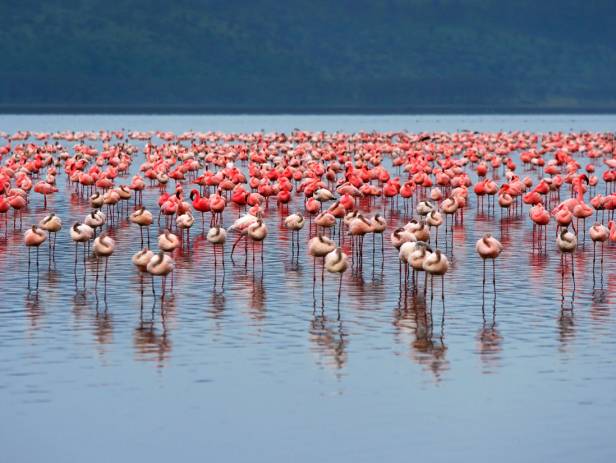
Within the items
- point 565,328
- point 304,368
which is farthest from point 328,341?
point 565,328

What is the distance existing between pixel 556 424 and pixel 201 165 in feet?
149

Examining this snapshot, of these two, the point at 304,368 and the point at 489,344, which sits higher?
the point at 489,344

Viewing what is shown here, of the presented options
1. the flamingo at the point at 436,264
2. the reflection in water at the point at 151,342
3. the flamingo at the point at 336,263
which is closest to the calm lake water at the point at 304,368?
the reflection in water at the point at 151,342

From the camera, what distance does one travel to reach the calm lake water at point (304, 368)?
17875 mm

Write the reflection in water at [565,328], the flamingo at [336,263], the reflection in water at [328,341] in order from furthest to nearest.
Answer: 1. the flamingo at [336,263]
2. the reflection in water at [565,328]
3. the reflection in water at [328,341]

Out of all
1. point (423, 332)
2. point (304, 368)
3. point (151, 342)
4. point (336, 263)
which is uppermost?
point (336, 263)

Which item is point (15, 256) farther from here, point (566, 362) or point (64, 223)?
point (566, 362)

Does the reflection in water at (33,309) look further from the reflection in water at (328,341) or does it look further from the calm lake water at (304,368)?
the reflection in water at (328,341)

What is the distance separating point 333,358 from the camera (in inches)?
876

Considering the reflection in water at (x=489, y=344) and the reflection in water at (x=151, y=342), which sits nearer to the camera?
the reflection in water at (x=489, y=344)

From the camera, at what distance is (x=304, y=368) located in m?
21.5

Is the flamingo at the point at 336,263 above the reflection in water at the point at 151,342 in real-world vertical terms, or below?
above

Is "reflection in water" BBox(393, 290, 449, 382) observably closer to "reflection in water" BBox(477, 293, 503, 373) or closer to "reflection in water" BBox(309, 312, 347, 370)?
"reflection in water" BBox(477, 293, 503, 373)

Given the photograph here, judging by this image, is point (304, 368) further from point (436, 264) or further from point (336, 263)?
point (336, 263)
